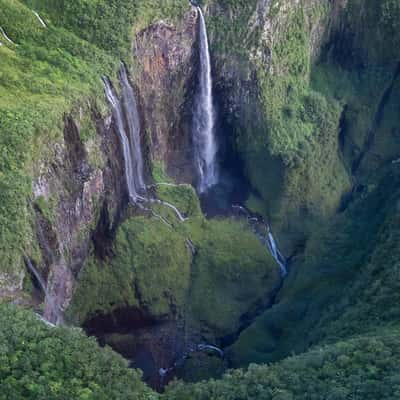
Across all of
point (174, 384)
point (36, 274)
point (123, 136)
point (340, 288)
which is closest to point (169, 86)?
point (123, 136)

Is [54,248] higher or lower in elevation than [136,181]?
lower

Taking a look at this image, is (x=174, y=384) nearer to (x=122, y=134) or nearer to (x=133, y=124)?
(x=122, y=134)

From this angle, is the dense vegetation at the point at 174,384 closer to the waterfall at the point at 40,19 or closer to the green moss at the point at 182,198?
the green moss at the point at 182,198

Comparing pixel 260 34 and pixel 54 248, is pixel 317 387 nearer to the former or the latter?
pixel 54 248

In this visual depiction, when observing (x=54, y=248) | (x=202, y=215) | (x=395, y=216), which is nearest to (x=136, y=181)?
(x=202, y=215)

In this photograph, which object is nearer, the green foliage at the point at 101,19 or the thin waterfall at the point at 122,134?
the thin waterfall at the point at 122,134

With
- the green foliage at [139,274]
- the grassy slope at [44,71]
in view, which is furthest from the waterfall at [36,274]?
the green foliage at [139,274]
